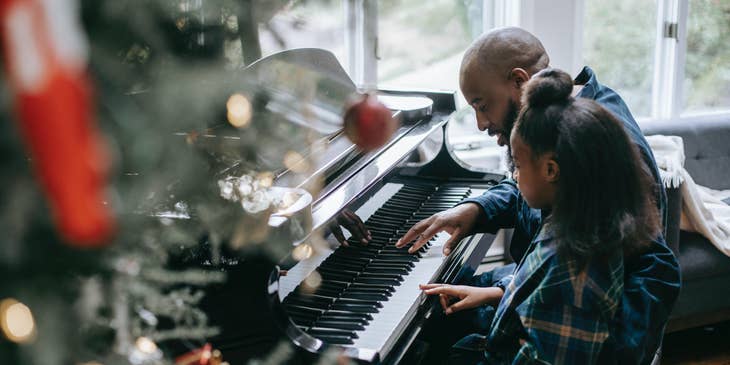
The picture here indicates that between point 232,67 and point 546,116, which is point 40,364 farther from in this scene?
point 546,116

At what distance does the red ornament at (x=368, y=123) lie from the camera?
0.71m

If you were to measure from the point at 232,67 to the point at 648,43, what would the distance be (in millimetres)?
4156

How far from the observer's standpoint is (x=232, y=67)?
2.46 feet

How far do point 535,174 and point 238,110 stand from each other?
96 centimetres

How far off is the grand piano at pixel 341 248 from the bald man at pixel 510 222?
8 centimetres

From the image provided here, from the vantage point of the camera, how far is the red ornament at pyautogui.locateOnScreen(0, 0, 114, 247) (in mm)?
444

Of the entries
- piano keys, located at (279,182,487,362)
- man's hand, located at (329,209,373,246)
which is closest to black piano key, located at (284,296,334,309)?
piano keys, located at (279,182,487,362)

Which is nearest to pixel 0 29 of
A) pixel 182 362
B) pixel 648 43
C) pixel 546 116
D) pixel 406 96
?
pixel 182 362

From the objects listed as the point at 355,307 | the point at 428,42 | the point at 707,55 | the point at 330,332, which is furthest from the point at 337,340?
the point at 707,55

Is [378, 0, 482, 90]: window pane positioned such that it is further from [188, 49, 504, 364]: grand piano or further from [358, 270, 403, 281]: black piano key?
[358, 270, 403, 281]: black piano key

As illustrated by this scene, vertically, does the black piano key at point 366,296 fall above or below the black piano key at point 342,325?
below

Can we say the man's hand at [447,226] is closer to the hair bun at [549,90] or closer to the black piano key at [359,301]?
the black piano key at [359,301]

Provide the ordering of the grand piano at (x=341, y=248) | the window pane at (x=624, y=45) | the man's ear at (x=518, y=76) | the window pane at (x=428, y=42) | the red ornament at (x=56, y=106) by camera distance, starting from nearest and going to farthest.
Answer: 1. the red ornament at (x=56, y=106)
2. the grand piano at (x=341, y=248)
3. the man's ear at (x=518, y=76)
4. the window pane at (x=428, y=42)
5. the window pane at (x=624, y=45)

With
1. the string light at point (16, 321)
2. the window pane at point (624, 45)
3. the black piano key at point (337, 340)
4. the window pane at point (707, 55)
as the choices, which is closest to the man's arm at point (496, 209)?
the black piano key at point (337, 340)
